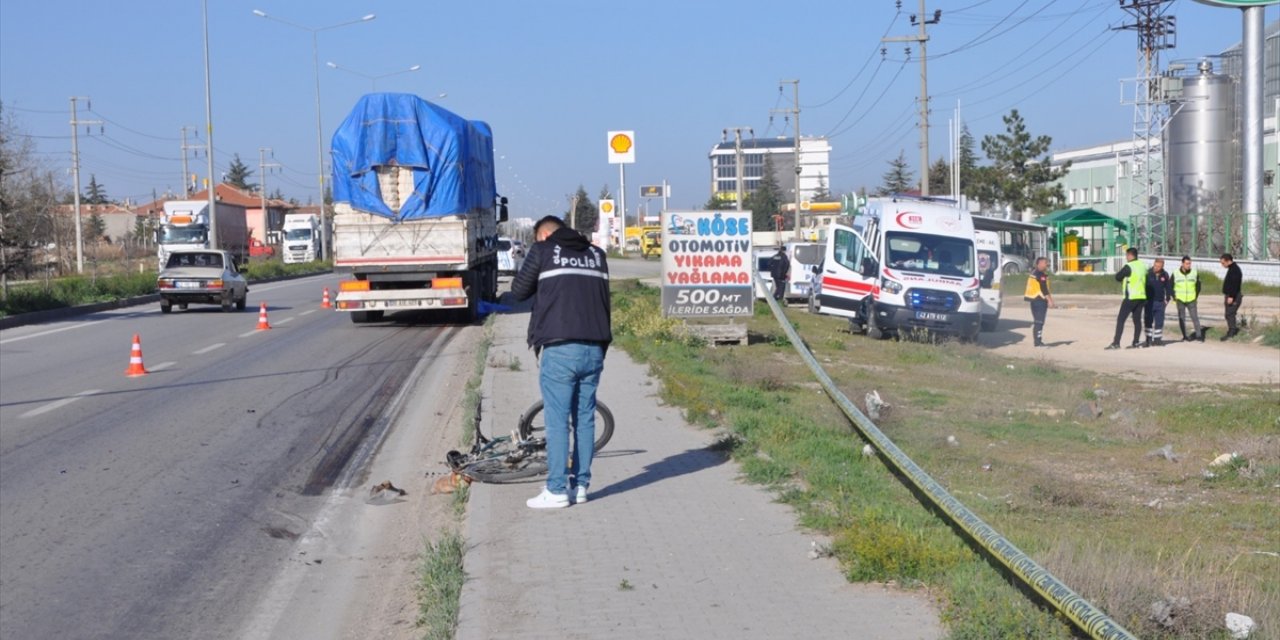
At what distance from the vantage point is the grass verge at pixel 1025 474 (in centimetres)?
552

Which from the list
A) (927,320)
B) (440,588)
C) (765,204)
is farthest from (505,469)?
(765,204)

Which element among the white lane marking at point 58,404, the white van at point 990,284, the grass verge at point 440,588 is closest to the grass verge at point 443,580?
the grass verge at point 440,588

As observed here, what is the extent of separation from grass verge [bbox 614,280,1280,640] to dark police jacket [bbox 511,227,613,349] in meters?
1.67

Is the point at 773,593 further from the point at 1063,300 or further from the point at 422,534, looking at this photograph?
the point at 1063,300

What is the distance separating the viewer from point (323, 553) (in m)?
8.12

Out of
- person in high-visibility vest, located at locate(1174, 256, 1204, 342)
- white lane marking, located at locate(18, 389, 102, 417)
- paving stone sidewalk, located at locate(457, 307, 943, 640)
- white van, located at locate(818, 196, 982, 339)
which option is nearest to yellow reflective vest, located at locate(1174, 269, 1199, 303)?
person in high-visibility vest, located at locate(1174, 256, 1204, 342)

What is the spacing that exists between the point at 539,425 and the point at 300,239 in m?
76.8

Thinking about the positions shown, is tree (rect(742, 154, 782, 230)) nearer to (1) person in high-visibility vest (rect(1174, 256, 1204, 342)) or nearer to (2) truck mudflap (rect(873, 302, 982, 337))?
(1) person in high-visibility vest (rect(1174, 256, 1204, 342))

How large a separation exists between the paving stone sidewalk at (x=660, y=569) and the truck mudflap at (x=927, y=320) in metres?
16.1

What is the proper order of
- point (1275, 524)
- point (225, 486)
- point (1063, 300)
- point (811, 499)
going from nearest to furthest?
point (811, 499) < point (1275, 524) < point (225, 486) < point (1063, 300)

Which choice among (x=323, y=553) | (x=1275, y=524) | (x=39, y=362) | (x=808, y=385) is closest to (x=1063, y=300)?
(x=808, y=385)

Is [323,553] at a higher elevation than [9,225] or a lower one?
lower

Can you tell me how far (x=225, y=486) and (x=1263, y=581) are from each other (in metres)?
7.35

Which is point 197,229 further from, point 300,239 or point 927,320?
point 927,320
